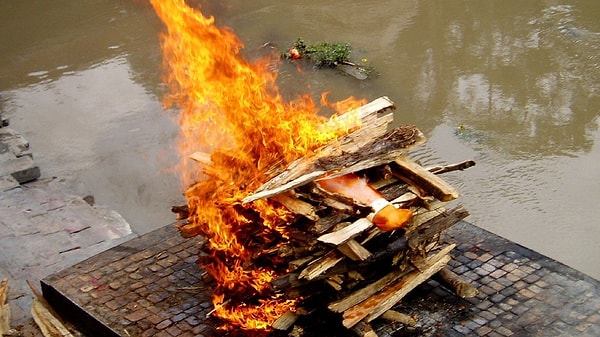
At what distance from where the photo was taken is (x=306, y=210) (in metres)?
5.24

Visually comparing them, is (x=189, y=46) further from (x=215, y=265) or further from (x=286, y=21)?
(x=286, y=21)

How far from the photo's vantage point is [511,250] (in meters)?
6.47

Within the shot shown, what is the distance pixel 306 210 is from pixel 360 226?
43 centimetres

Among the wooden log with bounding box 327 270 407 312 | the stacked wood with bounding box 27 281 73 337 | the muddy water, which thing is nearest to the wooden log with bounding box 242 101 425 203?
the wooden log with bounding box 327 270 407 312

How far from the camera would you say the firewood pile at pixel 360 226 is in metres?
5.21

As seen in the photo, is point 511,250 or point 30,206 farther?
point 30,206

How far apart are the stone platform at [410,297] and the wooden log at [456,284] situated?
0.18ft

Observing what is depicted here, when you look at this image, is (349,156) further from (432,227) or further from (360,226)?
(432,227)

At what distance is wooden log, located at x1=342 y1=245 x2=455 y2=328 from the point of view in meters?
5.29

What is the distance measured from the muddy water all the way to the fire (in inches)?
119

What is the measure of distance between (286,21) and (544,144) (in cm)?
704

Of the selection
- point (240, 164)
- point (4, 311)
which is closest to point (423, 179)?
point (240, 164)

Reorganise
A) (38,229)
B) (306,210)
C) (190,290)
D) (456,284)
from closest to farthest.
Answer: (306,210), (456,284), (190,290), (38,229)

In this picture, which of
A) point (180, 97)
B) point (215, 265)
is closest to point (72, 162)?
point (180, 97)
